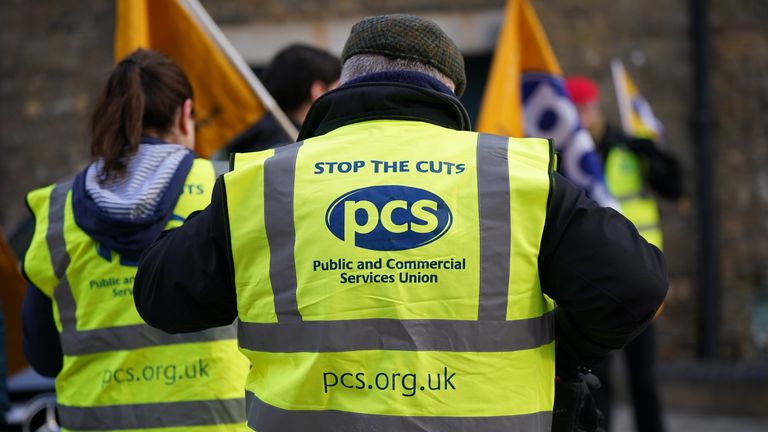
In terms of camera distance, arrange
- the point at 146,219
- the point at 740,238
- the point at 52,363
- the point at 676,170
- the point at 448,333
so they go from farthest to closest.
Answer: the point at 740,238
the point at 676,170
the point at 52,363
the point at 146,219
the point at 448,333

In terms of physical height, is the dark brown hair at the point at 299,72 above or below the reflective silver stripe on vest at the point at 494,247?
above

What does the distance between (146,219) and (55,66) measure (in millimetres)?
8314

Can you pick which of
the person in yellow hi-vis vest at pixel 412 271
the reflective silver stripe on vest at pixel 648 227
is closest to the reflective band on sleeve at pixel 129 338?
the person in yellow hi-vis vest at pixel 412 271

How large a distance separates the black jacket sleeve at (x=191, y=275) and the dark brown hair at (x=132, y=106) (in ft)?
2.23

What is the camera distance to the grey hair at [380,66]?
251cm

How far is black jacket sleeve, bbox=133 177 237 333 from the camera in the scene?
2.48 metres

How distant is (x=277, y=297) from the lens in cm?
242

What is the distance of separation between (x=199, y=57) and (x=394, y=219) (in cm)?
229

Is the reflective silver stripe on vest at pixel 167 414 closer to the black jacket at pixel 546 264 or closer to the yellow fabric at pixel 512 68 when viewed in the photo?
the black jacket at pixel 546 264

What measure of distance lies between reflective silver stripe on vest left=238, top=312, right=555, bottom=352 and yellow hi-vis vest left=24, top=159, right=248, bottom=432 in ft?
2.48

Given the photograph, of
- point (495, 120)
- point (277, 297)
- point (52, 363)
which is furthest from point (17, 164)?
point (277, 297)

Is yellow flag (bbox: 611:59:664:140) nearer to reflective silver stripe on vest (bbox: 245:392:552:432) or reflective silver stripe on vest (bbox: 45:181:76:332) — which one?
reflective silver stripe on vest (bbox: 45:181:76:332)

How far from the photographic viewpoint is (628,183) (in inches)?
291

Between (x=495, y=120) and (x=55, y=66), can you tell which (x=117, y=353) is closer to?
(x=495, y=120)
